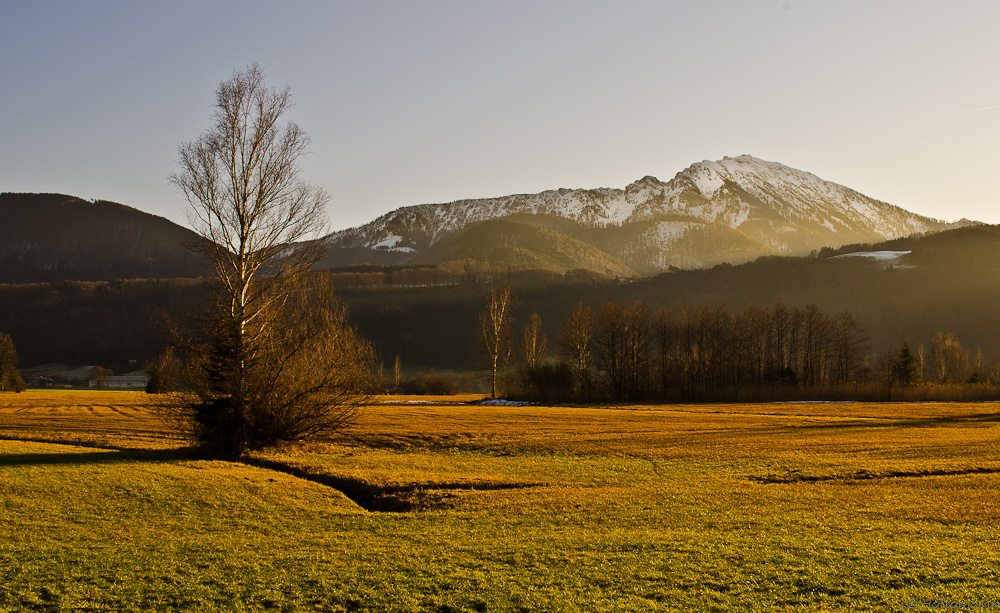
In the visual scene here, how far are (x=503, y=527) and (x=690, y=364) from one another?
9655cm

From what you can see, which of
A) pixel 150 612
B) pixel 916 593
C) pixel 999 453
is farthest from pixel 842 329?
pixel 150 612

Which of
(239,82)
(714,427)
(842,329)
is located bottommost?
(714,427)

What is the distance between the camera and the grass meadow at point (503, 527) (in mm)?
11461

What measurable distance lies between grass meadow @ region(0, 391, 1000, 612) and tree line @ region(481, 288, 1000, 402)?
5927 centimetres

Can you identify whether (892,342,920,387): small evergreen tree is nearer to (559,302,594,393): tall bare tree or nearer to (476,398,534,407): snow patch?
(559,302,594,393): tall bare tree

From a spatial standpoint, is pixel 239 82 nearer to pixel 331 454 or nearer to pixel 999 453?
pixel 331 454

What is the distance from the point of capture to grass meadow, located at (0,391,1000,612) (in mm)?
11461

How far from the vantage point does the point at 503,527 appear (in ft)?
57.5

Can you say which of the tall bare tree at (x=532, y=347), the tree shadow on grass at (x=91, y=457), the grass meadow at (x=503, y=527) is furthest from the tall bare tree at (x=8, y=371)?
the tree shadow on grass at (x=91, y=457)

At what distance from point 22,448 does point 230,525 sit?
22.1 metres

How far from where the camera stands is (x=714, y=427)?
164 ft

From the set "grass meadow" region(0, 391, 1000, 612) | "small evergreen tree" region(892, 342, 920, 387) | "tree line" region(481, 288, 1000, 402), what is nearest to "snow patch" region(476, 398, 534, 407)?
"tree line" region(481, 288, 1000, 402)

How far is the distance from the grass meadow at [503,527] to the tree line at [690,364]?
59.3 metres

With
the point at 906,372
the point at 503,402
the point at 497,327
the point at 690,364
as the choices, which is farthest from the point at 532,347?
the point at 906,372
